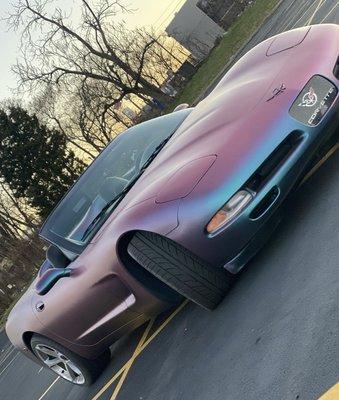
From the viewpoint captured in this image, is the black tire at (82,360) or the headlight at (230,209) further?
the black tire at (82,360)

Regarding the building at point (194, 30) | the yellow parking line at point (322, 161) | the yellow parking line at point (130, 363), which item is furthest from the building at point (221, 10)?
the yellow parking line at point (130, 363)

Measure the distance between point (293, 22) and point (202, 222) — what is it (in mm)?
11869

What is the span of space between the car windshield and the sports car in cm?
2

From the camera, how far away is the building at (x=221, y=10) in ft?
115

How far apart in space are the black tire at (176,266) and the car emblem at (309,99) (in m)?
1.28

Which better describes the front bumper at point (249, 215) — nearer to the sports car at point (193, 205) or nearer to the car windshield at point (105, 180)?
the sports car at point (193, 205)

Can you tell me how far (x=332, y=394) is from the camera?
2.41m

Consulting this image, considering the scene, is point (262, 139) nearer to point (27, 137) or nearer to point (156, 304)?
point (156, 304)

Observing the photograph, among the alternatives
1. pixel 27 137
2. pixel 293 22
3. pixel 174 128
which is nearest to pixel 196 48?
pixel 27 137

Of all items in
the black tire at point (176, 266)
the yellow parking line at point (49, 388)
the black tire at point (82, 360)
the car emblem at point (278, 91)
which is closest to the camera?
the black tire at point (176, 266)

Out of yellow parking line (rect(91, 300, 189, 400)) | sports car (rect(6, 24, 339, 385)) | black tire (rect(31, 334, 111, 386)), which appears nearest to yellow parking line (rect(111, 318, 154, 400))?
yellow parking line (rect(91, 300, 189, 400))

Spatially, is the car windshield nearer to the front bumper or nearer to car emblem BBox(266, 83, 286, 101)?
the front bumper

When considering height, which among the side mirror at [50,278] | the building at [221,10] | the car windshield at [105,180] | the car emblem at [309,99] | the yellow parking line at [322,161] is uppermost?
the building at [221,10]

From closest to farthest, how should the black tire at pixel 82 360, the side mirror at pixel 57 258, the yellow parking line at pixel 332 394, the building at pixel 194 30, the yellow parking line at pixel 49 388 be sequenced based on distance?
the yellow parking line at pixel 332 394, the black tire at pixel 82 360, the side mirror at pixel 57 258, the yellow parking line at pixel 49 388, the building at pixel 194 30
